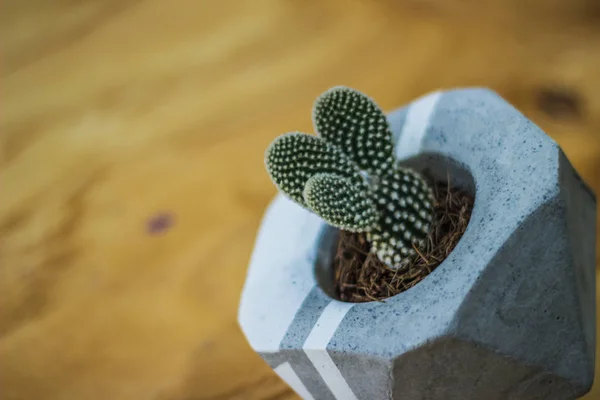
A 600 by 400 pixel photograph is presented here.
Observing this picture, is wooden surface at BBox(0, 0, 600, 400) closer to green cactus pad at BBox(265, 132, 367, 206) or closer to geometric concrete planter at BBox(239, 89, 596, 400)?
geometric concrete planter at BBox(239, 89, 596, 400)

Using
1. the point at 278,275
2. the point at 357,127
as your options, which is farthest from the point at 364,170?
the point at 278,275

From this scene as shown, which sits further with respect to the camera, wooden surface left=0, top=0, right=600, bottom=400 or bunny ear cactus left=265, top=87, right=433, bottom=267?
wooden surface left=0, top=0, right=600, bottom=400

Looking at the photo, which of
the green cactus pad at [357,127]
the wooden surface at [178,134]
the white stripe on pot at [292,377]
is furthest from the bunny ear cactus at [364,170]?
the wooden surface at [178,134]

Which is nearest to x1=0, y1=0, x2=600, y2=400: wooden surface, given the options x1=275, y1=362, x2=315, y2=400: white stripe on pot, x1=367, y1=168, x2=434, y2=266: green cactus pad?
x1=275, y1=362, x2=315, y2=400: white stripe on pot

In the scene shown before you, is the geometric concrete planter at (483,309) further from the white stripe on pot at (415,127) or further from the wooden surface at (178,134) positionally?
the wooden surface at (178,134)

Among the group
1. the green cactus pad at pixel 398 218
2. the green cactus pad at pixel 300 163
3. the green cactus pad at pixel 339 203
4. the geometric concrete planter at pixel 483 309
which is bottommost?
the geometric concrete planter at pixel 483 309

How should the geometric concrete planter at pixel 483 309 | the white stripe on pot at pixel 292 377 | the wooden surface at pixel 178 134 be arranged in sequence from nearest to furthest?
the geometric concrete planter at pixel 483 309 → the white stripe on pot at pixel 292 377 → the wooden surface at pixel 178 134

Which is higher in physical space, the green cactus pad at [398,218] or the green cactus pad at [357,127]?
the green cactus pad at [357,127]

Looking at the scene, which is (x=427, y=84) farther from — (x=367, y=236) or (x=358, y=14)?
(x=367, y=236)
